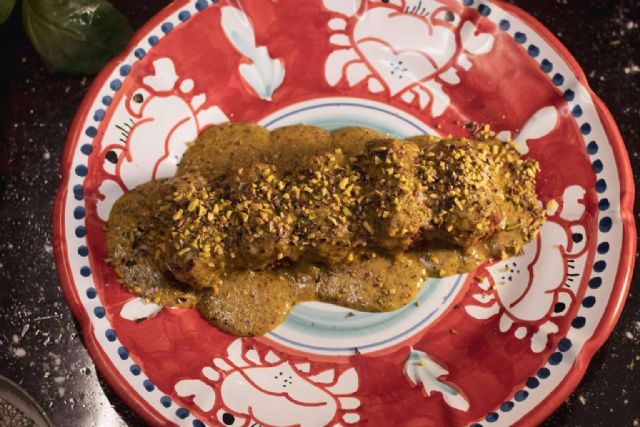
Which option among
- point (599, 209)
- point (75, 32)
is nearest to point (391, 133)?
point (599, 209)

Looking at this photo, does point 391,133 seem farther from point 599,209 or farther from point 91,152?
point 91,152

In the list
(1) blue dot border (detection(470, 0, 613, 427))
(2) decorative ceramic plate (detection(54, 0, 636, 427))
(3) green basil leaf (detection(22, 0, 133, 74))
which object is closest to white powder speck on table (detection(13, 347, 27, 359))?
(2) decorative ceramic plate (detection(54, 0, 636, 427))

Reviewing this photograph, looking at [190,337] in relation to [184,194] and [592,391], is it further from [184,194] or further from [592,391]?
[592,391]

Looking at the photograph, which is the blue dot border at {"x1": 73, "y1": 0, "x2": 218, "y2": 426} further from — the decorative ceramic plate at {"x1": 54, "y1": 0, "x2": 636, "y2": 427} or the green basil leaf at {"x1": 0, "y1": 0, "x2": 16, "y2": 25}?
the green basil leaf at {"x1": 0, "y1": 0, "x2": 16, "y2": 25}

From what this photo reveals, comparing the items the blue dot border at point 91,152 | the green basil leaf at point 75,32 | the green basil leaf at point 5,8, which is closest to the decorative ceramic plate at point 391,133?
the blue dot border at point 91,152

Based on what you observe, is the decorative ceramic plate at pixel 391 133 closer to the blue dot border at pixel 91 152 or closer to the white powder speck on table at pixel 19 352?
the blue dot border at pixel 91 152
